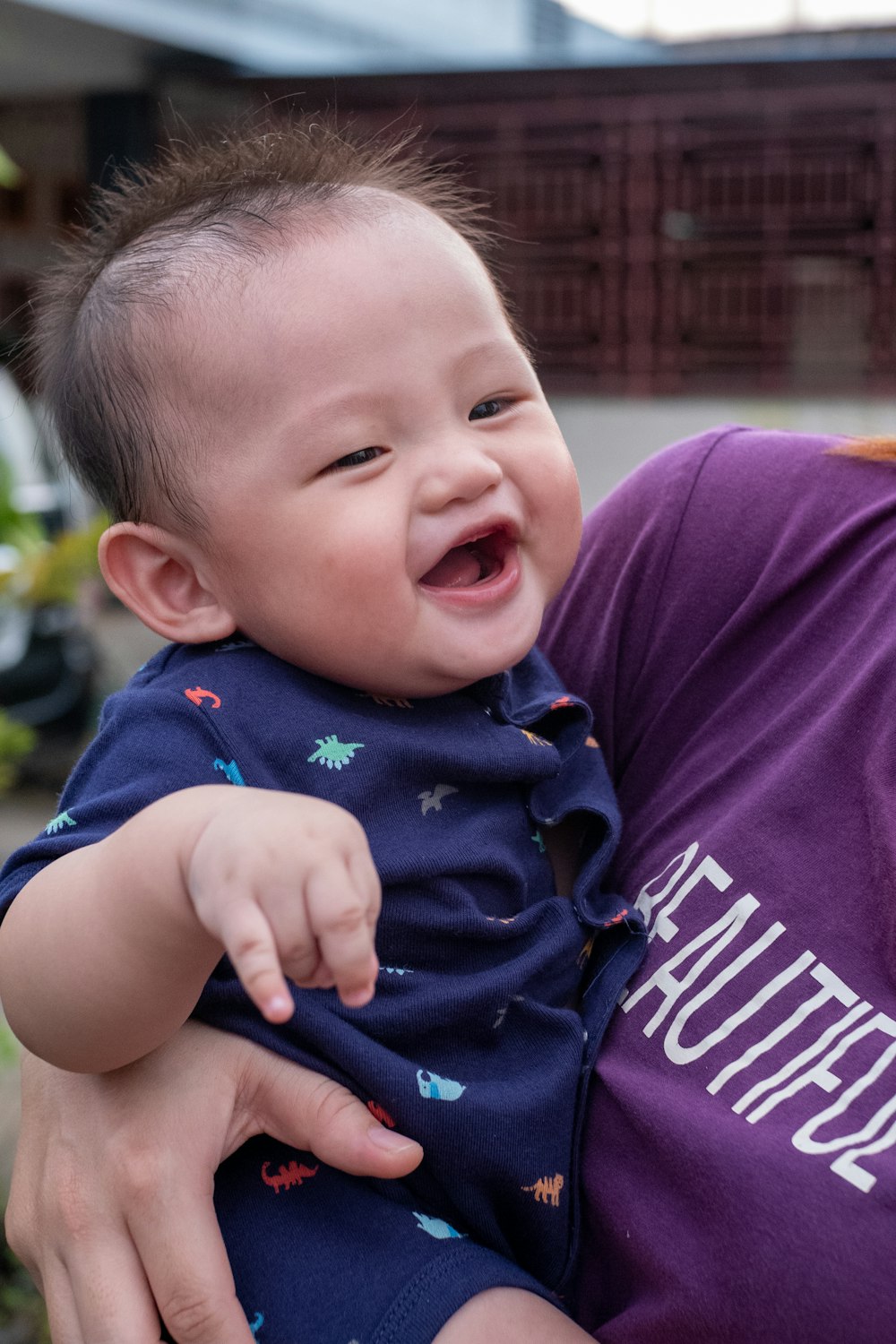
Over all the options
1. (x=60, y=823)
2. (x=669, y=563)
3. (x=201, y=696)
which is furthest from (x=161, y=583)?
(x=669, y=563)

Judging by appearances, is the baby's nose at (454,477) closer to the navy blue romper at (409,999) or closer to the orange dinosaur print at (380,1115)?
the navy blue romper at (409,999)

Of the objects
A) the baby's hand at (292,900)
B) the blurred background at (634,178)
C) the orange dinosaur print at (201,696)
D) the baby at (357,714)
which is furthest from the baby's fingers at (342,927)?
the blurred background at (634,178)

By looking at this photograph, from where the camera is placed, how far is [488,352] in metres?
1.17

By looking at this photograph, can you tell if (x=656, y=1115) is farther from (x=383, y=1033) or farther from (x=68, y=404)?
(x=68, y=404)

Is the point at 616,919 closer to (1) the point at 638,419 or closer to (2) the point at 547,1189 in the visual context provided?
(2) the point at 547,1189

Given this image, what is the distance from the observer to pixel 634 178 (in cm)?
846

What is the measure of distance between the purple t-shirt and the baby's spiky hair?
408 millimetres

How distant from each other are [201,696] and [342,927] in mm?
427

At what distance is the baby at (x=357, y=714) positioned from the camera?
38.6 inches

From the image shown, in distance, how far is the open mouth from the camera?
1.17m

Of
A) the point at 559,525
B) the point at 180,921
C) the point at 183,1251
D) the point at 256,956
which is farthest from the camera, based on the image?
the point at 559,525

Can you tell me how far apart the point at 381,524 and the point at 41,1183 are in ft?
1.94

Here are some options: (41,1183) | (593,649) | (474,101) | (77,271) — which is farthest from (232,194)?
(474,101)

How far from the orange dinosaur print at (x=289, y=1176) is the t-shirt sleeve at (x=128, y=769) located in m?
0.30
